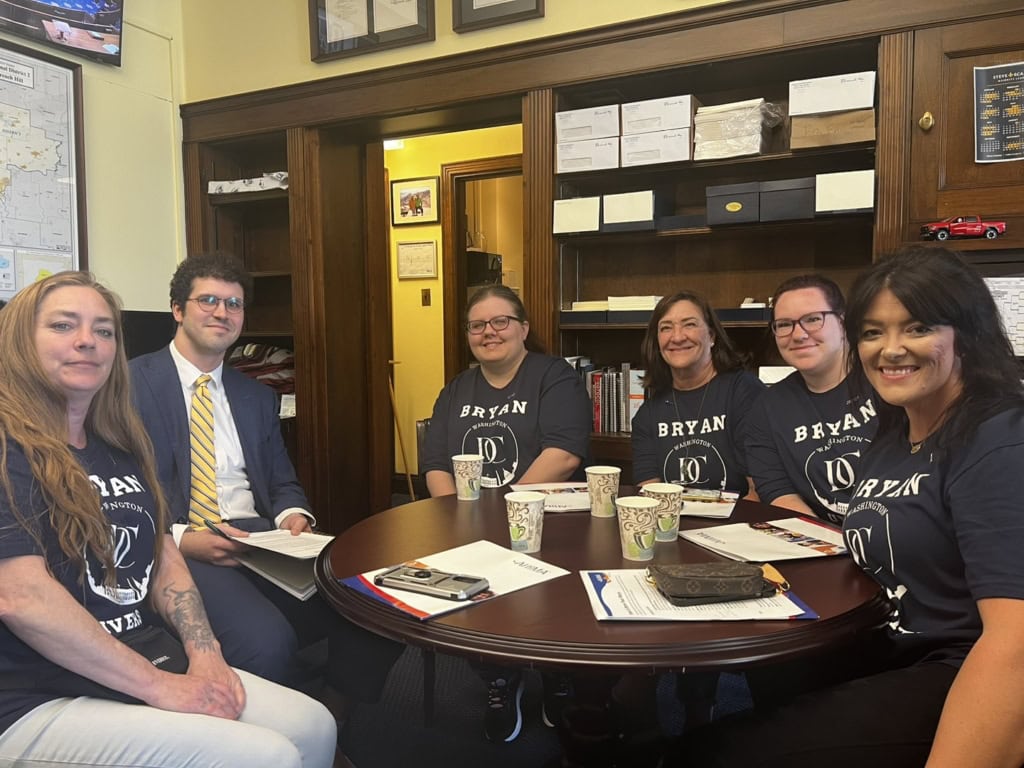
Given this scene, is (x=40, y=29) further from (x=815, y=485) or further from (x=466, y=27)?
(x=815, y=485)

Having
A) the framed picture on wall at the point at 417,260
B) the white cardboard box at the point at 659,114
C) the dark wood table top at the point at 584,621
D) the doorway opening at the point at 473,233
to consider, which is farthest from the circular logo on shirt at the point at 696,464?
the framed picture on wall at the point at 417,260

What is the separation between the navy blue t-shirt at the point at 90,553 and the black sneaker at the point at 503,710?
0.93 meters

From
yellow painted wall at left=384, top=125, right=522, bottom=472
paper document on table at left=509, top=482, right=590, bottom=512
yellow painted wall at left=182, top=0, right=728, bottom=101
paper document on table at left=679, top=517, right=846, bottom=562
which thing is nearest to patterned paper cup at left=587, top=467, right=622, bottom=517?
paper document on table at left=509, top=482, right=590, bottom=512

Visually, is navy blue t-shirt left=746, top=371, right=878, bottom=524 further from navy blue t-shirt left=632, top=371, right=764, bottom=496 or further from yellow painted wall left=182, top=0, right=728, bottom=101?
yellow painted wall left=182, top=0, right=728, bottom=101

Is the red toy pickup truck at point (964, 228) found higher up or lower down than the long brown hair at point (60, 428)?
higher up

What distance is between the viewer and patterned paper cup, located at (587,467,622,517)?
1565mm

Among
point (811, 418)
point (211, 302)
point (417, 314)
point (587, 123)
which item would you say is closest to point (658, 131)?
point (587, 123)

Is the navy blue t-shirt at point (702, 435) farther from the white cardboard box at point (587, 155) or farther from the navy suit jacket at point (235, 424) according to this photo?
the navy suit jacket at point (235, 424)

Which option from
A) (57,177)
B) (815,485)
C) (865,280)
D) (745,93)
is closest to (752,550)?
(865,280)

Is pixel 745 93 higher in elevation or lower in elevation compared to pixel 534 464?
higher

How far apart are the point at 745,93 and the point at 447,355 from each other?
2.45 meters

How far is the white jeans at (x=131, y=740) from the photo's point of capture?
1.07 meters

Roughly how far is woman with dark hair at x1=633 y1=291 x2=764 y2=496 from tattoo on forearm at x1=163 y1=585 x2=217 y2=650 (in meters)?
1.29

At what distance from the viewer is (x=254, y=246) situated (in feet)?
12.5
